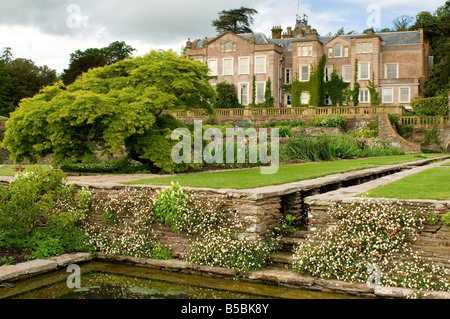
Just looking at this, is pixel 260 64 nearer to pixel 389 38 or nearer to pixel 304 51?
pixel 304 51

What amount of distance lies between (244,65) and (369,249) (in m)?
44.9

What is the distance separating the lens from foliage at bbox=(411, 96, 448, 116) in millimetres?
38031

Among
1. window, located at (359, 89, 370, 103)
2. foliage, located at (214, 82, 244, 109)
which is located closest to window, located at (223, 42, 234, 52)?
foliage, located at (214, 82, 244, 109)

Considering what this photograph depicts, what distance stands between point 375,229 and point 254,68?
44305mm

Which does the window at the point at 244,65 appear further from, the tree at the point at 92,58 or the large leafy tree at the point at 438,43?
the large leafy tree at the point at 438,43

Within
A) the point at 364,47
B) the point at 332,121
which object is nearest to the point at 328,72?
the point at 364,47

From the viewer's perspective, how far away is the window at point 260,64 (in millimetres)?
49406

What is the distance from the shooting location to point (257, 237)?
7500mm

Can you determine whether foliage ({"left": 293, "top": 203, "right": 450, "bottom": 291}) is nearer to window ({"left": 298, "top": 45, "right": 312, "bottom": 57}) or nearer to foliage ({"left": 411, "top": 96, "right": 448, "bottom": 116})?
foliage ({"left": 411, "top": 96, "right": 448, "bottom": 116})

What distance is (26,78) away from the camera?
163 ft

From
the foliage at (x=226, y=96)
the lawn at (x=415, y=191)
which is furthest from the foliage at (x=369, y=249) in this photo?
the foliage at (x=226, y=96)

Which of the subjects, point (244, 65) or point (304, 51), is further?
point (244, 65)
